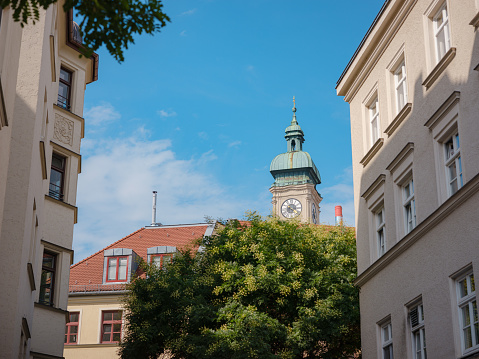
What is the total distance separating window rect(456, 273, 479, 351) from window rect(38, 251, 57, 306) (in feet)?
38.5

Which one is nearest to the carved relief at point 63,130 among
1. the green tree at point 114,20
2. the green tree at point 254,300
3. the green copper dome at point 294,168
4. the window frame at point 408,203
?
the green tree at point 254,300

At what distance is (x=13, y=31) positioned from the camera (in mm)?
13586

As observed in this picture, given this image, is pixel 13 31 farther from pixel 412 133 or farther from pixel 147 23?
pixel 412 133

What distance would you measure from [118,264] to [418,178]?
28114mm

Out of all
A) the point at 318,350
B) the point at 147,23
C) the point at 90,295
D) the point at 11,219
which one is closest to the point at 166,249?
the point at 90,295

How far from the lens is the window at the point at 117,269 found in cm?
4181

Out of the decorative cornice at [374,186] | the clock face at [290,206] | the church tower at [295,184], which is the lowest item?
the decorative cornice at [374,186]

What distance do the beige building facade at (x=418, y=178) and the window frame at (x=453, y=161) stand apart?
2 centimetres

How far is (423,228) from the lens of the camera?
15.9 m

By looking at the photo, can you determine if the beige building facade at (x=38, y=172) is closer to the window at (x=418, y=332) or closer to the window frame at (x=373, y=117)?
the window frame at (x=373, y=117)

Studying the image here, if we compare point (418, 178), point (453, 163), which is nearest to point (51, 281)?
point (418, 178)

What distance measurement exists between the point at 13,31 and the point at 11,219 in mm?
3645

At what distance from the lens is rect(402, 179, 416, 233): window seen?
1736 centimetres

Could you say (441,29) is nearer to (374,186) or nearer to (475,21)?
(475,21)
